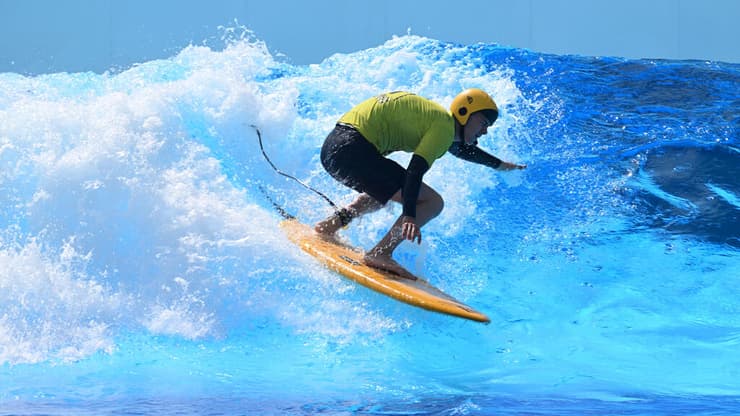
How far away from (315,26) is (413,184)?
8.15m

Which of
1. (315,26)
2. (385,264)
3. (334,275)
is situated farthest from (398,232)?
(315,26)

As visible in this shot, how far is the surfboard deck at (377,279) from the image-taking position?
4.43 m

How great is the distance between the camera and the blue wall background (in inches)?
479

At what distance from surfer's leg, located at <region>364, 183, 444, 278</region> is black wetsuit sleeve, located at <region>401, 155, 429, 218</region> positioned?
257 mm

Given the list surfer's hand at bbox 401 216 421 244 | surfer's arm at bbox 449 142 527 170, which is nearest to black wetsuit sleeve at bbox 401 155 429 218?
surfer's hand at bbox 401 216 421 244

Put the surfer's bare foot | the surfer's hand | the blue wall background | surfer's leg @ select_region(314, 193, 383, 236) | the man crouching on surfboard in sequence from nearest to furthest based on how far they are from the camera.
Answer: the surfer's hand
the man crouching on surfboard
the surfer's bare foot
surfer's leg @ select_region(314, 193, 383, 236)
the blue wall background

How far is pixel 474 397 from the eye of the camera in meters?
3.86

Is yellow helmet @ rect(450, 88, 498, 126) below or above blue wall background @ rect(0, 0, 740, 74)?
below

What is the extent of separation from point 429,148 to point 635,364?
157 centimetres

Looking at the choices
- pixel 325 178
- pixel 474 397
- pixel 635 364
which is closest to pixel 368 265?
pixel 474 397

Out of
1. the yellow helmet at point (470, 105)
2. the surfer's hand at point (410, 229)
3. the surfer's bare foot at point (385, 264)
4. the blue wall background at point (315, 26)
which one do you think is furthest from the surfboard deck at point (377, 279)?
the blue wall background at point (315, 26)

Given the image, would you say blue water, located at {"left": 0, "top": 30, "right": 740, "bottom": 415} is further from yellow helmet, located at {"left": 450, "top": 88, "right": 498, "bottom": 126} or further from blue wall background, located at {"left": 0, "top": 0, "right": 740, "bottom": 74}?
blue wall background, located at {"left": 0, "top": 0, "right": 740, "bottom": 74}

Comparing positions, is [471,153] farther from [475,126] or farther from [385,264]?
[385,264]

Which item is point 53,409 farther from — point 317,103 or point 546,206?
point 317,103
